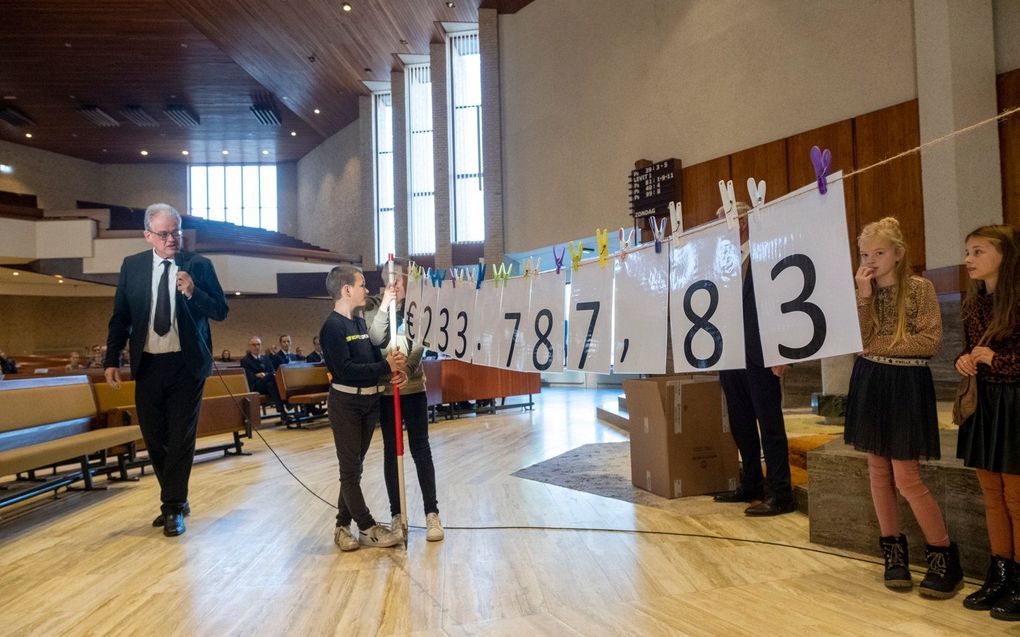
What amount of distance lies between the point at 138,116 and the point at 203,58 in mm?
4415

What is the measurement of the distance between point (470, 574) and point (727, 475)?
6.07 ft

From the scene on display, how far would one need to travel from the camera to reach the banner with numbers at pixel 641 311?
2385 millimetres

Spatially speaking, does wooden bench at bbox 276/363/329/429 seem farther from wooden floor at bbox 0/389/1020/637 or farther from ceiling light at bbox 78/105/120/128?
ceiling light at bbox 78/105/120/128

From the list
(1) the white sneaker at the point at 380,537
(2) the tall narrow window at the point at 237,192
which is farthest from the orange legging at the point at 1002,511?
(2) the tall narrow window at the point at 237,192

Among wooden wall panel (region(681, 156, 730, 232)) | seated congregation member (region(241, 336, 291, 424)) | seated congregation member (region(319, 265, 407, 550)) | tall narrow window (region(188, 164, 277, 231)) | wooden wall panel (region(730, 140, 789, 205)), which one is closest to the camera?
seated congregation member (region(319, 265, 407, 550))

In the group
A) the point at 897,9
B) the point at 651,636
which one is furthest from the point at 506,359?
the point at 897,9

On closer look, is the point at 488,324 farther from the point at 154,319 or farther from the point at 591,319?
the point at 154,319

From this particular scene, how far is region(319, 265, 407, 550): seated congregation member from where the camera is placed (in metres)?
2.79

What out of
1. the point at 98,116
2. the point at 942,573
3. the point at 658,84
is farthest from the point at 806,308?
the point at 98,116

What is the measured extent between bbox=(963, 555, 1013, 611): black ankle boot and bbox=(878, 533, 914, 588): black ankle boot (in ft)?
0.58

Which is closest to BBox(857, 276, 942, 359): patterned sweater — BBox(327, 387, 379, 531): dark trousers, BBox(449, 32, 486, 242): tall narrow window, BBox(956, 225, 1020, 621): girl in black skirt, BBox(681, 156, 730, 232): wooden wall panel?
BBox(956, 225, 1020, 621): girl in black skirt

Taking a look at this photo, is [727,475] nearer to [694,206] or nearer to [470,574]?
[470,574]

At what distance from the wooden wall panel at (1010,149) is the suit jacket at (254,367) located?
895cm

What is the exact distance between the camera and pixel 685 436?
11.5ft
